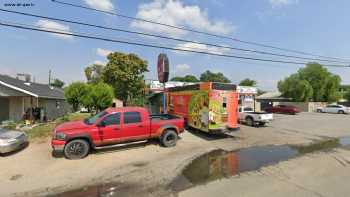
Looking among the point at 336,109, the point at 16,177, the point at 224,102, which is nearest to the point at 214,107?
the point at 224,102

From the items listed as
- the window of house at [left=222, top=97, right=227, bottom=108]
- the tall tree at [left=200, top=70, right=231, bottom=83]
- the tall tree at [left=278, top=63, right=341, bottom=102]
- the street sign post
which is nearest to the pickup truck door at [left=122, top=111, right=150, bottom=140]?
the window of house at [left=222, top=97, right=227, bottom=108]

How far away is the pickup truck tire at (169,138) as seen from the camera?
360 inches

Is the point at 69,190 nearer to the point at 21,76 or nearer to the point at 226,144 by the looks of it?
the point at 226,144

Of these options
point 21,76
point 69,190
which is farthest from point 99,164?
point 21,76

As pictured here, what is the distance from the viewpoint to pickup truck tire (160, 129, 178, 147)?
9.14m

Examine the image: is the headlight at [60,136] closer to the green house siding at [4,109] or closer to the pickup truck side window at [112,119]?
the pickup truck side window at [112,119]

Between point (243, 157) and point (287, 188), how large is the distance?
2.98m

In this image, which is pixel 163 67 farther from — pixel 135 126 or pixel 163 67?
pixel 135 126

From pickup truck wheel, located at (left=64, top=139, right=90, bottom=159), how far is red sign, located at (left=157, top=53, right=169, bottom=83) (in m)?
11.6

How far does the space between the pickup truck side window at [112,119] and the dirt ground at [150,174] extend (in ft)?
3.89

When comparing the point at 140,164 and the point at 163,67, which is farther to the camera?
the point at 163,67

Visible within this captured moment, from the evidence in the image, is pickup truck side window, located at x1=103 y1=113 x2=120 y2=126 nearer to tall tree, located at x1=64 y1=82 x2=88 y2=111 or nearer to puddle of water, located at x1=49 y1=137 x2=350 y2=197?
puddle of water, located at x1=49 y1=137 x2=350 y2=197

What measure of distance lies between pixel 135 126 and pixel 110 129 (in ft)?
3.37

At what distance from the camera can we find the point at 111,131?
317 inches
